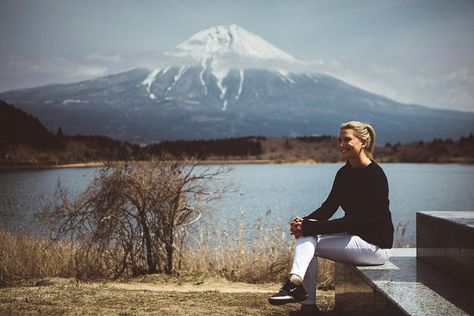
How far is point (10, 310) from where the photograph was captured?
4832mm

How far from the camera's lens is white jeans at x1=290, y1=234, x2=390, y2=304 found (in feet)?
14.2

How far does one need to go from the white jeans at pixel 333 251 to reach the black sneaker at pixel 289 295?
170 millimetres

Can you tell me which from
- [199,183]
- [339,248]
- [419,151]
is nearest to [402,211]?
[199,183]

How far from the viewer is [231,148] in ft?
241

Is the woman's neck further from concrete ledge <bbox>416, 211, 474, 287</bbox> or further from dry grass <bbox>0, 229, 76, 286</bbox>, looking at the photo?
dry grass <bbox>0, 229, 76, 286</bbox>

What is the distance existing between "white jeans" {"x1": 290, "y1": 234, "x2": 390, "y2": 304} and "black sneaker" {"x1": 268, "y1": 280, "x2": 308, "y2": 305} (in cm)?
17

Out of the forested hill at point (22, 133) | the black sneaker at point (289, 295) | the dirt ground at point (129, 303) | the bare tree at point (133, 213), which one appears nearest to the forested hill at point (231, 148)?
the forested hill at point (22, 133)

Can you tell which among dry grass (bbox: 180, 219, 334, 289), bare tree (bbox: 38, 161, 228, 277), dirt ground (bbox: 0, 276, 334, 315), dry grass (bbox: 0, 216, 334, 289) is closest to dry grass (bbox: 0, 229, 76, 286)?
dry grass (bbox: 0, 216, 334, 289)

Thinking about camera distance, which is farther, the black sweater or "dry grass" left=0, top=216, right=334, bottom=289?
"dry grass" left=0, top=216, right=334, bottom=289

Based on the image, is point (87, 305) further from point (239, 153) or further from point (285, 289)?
point (239, 153)

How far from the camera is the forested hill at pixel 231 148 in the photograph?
125 feet

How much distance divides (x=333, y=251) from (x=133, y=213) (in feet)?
16.2

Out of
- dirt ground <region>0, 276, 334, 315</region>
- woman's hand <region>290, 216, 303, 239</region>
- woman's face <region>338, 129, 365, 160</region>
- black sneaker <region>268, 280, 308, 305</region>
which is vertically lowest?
dirt ground <region>0, 276, 334, 315</region>

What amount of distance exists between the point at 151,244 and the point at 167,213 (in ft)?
1.94
